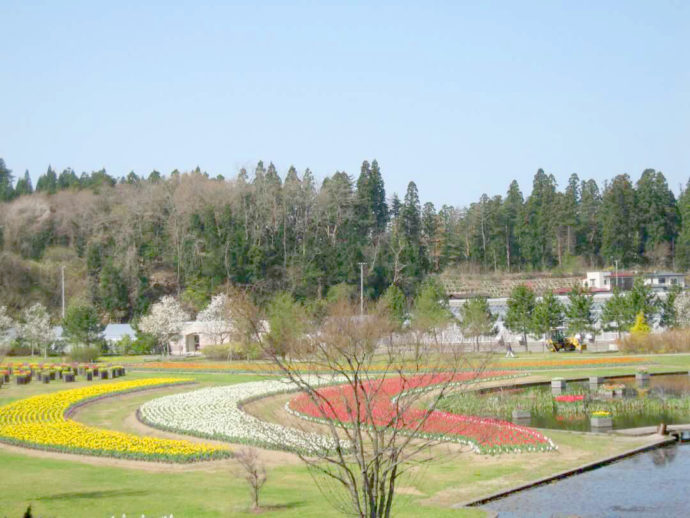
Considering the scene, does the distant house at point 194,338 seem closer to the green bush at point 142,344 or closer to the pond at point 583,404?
the green bush at point 142,344

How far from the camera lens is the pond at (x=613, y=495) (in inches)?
677

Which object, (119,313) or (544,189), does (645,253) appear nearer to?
(544,189)

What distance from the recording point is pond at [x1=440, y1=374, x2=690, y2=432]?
29672mm

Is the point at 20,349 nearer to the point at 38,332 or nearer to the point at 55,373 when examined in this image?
the point at 38,332

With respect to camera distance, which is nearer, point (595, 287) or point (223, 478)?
point (223, 478)

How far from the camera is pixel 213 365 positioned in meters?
57.6

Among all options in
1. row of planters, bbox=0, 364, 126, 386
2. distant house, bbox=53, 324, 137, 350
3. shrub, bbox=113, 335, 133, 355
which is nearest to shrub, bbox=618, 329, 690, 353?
row of planters, bbox=0, 364, 126, 386

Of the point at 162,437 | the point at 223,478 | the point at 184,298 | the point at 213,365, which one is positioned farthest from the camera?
the point at 184,298

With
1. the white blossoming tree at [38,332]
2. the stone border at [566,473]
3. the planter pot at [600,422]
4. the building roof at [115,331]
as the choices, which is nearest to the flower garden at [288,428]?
the stone border at [566,473]

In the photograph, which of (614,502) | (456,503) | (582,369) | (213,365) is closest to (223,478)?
(456,503)

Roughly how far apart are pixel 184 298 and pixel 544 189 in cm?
4970

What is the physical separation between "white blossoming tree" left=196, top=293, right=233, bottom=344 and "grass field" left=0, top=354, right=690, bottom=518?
43.1 meters

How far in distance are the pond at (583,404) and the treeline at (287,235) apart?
158 ft

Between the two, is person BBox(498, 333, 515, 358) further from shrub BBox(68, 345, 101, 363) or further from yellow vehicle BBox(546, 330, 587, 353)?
shrub BBox(68, 345, 101, 363)
